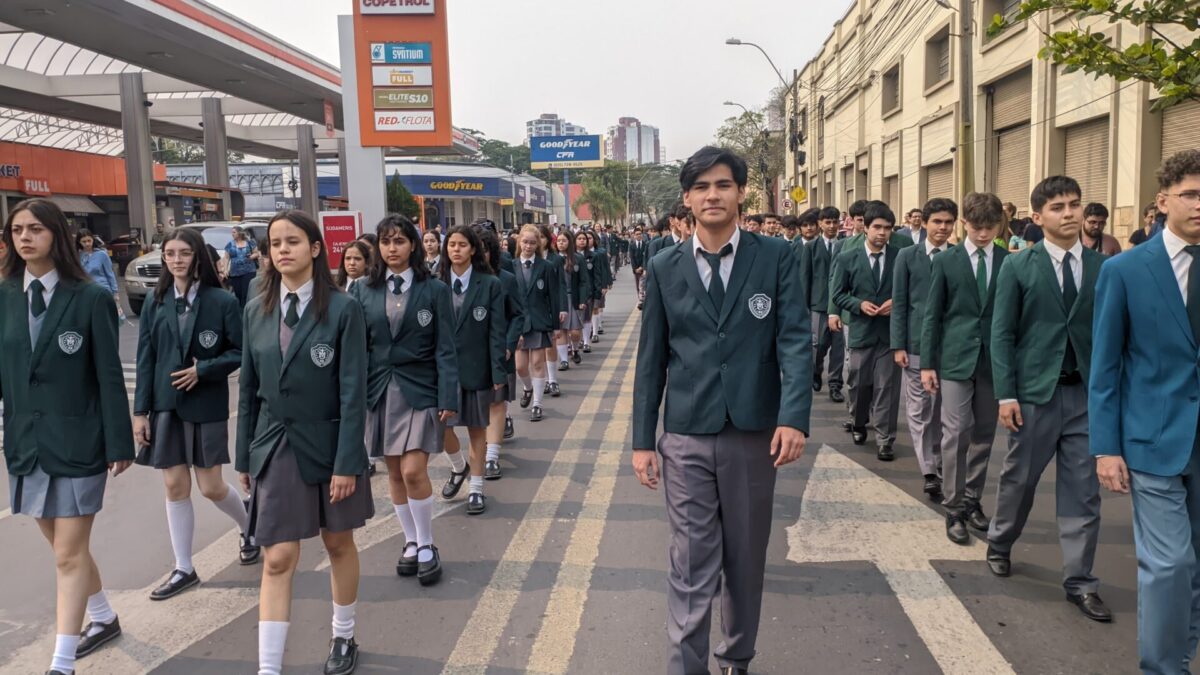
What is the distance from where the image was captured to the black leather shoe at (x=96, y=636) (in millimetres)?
4047

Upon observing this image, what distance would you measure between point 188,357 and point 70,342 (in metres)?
0.89

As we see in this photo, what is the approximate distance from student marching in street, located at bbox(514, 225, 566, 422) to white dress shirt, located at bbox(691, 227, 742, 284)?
18.3 ft

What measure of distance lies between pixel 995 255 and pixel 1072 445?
5.13 feet

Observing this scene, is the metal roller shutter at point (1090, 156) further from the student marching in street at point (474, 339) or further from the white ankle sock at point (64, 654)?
the white ankle sock at point (64, 654)

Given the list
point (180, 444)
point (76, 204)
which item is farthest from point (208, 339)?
point (76, 204)

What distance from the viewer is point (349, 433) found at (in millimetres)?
3627

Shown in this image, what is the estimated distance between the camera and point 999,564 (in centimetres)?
474

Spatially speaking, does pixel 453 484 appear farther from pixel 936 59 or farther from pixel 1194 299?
pixel 936 59

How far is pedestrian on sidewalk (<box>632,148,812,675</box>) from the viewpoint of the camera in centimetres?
335

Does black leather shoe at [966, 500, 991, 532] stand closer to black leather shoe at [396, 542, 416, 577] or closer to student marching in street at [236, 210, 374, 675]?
black leather shoe at [396, 542, 416, 577]

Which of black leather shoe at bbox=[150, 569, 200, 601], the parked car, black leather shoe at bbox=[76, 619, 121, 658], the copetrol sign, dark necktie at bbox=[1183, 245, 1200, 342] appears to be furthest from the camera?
the copetrol sign

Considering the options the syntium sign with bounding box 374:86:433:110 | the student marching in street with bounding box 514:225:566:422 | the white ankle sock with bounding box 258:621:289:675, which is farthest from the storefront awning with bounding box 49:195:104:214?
the white ankle sock with bounding box 258:621:289:675

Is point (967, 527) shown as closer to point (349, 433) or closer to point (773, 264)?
point (773, 264)

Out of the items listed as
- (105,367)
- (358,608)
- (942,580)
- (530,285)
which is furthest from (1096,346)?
(530,285)
